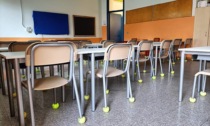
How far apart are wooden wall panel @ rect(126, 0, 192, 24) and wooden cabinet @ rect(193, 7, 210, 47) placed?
0.54m

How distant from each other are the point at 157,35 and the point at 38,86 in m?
6.50

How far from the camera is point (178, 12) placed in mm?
6180

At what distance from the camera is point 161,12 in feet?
21.9

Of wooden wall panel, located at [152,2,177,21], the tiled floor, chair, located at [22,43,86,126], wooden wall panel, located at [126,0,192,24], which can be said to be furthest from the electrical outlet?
chair, located at [22,43,86,126]

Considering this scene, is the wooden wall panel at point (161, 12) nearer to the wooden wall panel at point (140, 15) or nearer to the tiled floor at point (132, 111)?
the wooden wall panel at point (140, 15)

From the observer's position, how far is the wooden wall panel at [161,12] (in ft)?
19.6

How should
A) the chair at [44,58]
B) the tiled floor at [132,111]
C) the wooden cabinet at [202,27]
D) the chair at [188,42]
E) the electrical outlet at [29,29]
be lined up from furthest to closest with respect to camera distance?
the electrical outlet at [29,29]
the chair at [188,42]
the wooden cabinet at [202,27]
the tiled floor at [132,111]
the chair at [44,58]

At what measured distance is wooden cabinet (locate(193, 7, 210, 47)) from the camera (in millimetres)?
5226

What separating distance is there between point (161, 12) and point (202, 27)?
1.86 metres

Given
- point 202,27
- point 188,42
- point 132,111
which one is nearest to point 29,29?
point 188,42

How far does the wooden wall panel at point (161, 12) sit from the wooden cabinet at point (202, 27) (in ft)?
1.78

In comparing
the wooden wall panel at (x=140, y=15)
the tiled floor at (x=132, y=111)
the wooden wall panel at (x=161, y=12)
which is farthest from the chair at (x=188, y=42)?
the tiled floor at (x=132, y=111)

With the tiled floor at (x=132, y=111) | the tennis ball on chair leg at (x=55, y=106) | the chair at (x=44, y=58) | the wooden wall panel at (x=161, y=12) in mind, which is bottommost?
the tiled floor at (x=132, y=111)

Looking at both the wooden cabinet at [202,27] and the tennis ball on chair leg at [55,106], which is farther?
the wooden cabinet at [202,27]
